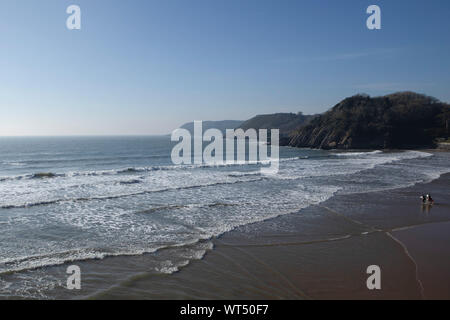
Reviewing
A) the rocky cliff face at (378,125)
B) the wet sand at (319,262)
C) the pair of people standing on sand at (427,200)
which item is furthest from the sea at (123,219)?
the rocky cliff face at (378,125)

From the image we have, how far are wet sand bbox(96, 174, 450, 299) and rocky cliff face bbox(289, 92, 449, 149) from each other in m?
64.9

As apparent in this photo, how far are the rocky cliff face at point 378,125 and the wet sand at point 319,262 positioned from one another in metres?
64.9

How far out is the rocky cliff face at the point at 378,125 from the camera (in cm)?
7244

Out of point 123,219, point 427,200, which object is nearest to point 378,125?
point 427,200

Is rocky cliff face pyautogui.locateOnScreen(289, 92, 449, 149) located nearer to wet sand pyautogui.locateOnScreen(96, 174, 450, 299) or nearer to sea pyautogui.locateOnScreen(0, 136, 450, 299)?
sea pyautogui.locateOnScreen(0, 136, 450, 299)

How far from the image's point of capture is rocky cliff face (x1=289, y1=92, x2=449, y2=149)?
72438 mm

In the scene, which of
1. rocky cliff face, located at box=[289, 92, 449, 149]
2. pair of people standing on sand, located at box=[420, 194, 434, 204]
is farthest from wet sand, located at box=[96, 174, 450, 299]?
rocky cliff face, located at box=[289, 92, 449, 149]

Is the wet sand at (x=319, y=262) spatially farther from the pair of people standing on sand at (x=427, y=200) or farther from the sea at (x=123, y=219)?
the pair of people standing on sand at (x=427, y=200)

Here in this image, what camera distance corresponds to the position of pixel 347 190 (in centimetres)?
1925

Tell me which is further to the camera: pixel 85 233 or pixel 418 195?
pixel 418 195

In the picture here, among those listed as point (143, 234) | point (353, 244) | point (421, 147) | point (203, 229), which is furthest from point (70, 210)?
point (421, 147)
